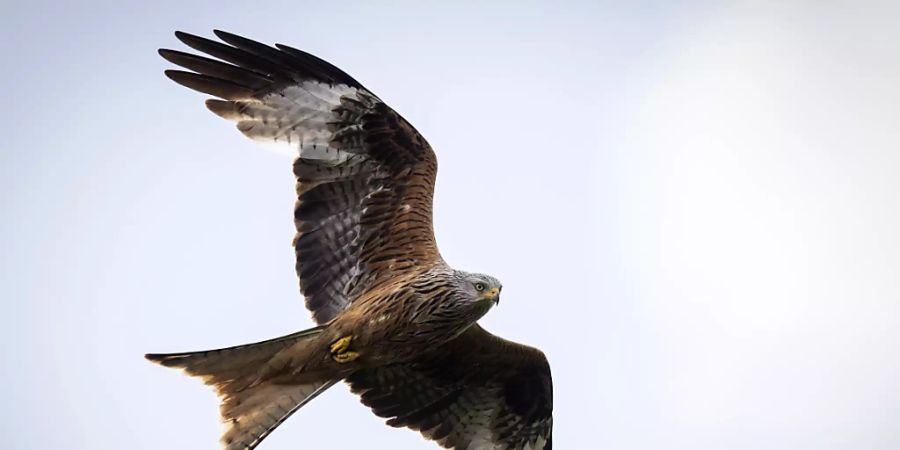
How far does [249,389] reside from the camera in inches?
354

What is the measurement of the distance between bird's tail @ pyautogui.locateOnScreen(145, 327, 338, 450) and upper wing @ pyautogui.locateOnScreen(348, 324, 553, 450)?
3.30 feet

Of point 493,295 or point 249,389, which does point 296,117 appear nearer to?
point 249,389

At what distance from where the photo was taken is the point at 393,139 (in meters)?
9.91

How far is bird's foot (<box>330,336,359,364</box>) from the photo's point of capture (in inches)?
351

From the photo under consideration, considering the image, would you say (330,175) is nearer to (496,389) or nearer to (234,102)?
(234,102)

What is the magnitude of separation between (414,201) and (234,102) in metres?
1.88

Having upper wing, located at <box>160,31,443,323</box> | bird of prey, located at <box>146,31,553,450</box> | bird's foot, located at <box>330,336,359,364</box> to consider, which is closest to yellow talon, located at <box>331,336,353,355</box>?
bird's foot, located at <box>330,336,359,364</box>

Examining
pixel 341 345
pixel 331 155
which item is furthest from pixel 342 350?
pixel 331 155

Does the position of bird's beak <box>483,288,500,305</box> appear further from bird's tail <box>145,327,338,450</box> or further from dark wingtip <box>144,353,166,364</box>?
dark wingtip <box>144,353,166,364</box>

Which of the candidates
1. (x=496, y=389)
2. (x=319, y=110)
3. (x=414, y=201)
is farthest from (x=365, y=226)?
(x=496, y=389)

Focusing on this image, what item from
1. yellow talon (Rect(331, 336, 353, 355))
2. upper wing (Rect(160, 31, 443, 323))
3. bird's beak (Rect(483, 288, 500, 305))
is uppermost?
upper wing (Rect(160, 31, 443, 323))

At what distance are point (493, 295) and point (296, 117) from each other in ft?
9.29

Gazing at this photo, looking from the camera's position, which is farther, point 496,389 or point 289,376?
point 496,389

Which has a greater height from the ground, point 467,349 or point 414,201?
point 414,201
